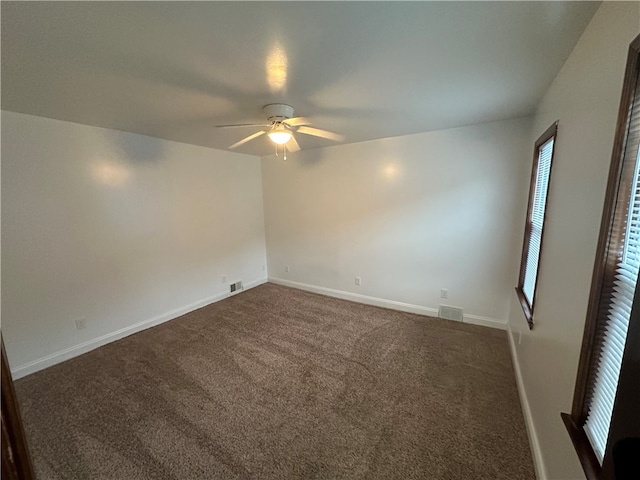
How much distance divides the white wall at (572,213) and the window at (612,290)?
0.11m

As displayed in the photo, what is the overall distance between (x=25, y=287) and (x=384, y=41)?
3488 millimetres

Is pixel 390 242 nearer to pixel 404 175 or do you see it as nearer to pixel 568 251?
pixel 404 175

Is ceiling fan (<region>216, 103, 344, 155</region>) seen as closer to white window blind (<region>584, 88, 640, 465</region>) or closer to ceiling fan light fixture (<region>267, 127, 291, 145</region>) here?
ceiling fan light fixture (<region>267, 127, 291, 145</region>)

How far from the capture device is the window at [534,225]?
6.68 ft

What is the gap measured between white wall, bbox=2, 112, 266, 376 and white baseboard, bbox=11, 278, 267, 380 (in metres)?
0.01

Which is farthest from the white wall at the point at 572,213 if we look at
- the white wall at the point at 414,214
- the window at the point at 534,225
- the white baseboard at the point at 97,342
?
→ the white baseboard at the point at 97,342

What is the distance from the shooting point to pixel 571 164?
1.37 m

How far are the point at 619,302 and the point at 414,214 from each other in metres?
2.52

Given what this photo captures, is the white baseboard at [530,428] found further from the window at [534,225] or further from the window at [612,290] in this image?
the window at [612,290]

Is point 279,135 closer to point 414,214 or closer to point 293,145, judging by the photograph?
point 293,145

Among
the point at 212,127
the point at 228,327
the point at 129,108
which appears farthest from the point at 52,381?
the point at 212,127

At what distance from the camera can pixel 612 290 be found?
0.91 m

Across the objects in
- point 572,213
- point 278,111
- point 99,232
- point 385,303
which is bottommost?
point 385,303

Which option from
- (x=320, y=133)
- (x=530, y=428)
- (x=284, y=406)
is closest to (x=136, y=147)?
(x=320, y=133)
